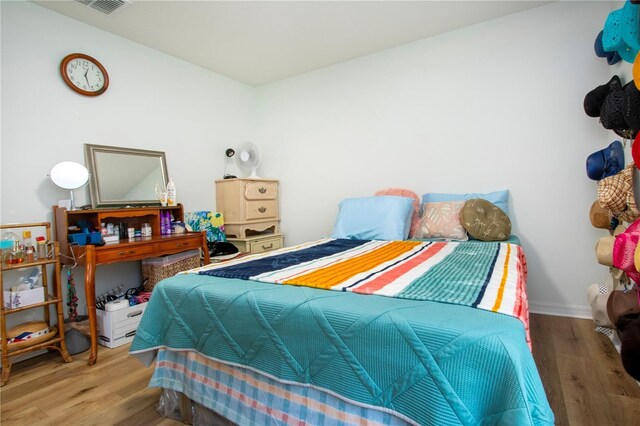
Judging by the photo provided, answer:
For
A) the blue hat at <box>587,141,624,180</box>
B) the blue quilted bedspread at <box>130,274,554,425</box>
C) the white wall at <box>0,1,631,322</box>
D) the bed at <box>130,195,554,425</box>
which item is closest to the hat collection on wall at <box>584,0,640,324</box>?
the blue hat at <box>587,141,624,180</box>

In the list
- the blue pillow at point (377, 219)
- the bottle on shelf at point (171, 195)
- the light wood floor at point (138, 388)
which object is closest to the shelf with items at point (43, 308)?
the light wood floor at point (138, 388)

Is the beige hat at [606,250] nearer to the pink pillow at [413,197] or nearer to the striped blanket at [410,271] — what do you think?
the striped blanket at [410,271]

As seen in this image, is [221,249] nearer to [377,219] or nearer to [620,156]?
[377,219]

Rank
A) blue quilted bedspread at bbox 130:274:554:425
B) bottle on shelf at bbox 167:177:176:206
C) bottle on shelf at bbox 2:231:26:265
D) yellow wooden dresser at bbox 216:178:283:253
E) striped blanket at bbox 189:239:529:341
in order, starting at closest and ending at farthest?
blue quilted bedspread at bbox 130:274:554:425 < striped blanket at bbox 189:239:529:341 < bottle on shelf at bbox 2:231:26:265 < bottle on shelf at bbox 167:177:176:206 < yellow wooden dresser at bbox 216:178:283:253

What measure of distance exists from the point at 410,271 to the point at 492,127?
1.93 m

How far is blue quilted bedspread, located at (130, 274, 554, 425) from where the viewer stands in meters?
0.83

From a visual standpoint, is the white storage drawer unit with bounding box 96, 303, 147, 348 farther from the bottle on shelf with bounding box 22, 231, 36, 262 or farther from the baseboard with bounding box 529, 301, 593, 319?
the baseboard with bounding box 529, 301, 593, 319

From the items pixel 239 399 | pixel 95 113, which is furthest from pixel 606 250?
pixel 95 113

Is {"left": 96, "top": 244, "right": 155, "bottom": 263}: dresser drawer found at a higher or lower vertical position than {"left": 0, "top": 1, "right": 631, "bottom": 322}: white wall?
lower

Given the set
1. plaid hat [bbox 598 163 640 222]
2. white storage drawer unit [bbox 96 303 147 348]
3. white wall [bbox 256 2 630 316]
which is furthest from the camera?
white wall [bbox 256 2 630 316]

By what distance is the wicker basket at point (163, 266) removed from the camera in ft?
9.24

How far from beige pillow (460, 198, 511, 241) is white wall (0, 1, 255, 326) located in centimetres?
264

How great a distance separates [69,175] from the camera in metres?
2.32

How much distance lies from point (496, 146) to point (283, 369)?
2549mm
